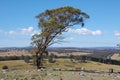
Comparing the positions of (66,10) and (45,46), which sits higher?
(66,10)

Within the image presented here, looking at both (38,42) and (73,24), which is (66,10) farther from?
(38,42)

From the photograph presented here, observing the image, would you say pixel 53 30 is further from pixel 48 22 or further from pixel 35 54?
pixel 35 54

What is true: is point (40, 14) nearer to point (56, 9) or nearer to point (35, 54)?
point (56, 9)

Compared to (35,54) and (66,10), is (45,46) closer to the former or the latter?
(35,54)

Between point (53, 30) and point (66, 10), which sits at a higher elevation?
point (66, 10)

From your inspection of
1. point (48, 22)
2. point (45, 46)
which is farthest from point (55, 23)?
point (45, 46)

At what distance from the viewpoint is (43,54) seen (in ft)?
176

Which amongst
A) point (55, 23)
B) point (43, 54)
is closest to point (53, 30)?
point (55, 23)

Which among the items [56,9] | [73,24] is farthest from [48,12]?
[73,24]

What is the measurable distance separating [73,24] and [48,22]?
4.70 metres

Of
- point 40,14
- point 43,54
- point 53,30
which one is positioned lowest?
point 43,54

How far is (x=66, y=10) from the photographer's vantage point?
51531 mm

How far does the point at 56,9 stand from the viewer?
51969 mm

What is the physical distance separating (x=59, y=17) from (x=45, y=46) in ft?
19.0
